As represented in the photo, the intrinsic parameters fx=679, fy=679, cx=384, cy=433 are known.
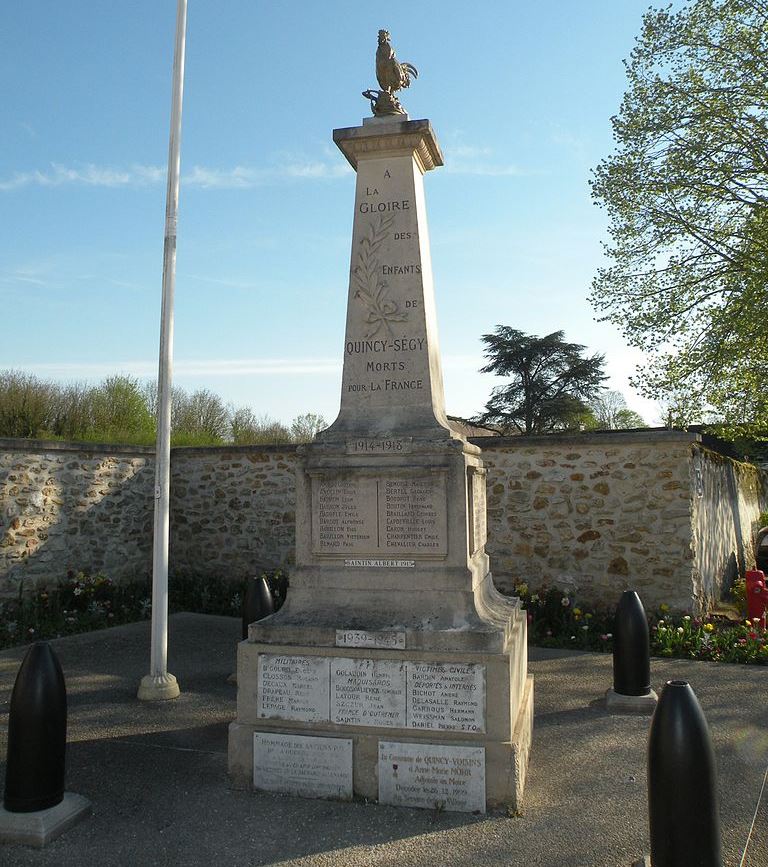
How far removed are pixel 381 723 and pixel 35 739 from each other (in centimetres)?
172

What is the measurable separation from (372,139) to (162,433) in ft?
9.69

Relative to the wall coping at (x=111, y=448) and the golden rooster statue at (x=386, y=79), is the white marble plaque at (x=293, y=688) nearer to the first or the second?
the golden rooster statue at (x=386, y=79)

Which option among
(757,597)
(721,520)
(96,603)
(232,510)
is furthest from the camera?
(232,510)

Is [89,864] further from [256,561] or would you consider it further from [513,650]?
[256,561]

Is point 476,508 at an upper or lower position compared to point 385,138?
lower

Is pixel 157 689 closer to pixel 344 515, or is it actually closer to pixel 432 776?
pixel 344 515

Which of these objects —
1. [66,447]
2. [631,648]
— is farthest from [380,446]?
[66,447]

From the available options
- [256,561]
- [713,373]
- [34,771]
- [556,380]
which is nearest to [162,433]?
[34,771]

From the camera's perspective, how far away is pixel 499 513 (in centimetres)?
874

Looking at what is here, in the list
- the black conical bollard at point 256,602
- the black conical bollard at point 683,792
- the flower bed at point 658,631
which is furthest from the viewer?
the flower bed at point 658,631

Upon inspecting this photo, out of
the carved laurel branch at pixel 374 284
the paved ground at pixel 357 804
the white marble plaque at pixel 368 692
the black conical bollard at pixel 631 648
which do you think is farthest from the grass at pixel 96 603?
the carved laurel branch at pixel 374 284

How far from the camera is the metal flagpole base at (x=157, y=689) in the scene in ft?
18.1

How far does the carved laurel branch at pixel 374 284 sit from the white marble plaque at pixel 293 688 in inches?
78.0

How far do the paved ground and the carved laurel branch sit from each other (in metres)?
2.72
